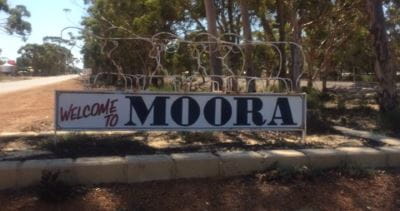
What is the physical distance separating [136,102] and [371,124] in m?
5.22

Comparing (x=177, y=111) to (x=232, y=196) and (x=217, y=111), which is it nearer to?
(x=217, y=111)

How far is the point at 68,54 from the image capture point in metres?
8.85

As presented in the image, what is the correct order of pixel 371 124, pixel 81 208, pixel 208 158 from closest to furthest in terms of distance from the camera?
pixel 81 208 < pixel 208 158 < pixel 371 124

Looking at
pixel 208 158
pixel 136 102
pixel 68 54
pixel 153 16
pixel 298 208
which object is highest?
pixel 153 16

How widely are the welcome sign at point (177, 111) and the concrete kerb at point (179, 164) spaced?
111 cm

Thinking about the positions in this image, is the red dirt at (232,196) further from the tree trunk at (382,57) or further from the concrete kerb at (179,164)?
the tree trunk at (382,57)

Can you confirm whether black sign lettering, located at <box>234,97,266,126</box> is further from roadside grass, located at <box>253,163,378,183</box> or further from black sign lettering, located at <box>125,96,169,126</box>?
roadside grass, located at <box>253,163,378,183</box>

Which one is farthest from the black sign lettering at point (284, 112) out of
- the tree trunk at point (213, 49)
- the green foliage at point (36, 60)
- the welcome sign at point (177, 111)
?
the green foliage at point (36, 60)

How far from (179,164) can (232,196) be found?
664 mm

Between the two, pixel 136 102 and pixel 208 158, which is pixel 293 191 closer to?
pixel 208 158

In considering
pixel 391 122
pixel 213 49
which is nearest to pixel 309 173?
pixel 391 122

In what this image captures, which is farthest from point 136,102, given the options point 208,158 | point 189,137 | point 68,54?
point 68,54

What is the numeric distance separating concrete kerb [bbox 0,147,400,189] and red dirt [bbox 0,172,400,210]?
10cm

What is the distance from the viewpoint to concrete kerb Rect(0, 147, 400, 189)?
5.52 meters
